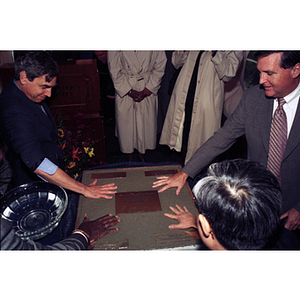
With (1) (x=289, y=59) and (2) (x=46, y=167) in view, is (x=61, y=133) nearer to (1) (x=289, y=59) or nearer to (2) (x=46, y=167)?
(2) (x=46, y=167)

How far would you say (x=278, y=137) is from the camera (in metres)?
1.56

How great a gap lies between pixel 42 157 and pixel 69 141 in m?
0.97

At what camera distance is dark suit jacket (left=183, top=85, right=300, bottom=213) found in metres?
1.54

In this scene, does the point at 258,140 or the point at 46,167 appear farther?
the point at 258,140

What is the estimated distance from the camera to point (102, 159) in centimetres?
305

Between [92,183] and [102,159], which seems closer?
[92,183]

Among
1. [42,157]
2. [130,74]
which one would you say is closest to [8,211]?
[42,157]

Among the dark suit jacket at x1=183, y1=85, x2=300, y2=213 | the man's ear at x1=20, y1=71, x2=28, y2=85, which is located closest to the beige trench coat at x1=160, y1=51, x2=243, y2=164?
the dark suit jacket at x1=183, y1=85, x2=300, y2=213

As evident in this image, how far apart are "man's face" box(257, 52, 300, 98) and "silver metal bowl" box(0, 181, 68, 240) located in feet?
4.81

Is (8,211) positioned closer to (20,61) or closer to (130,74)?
(20,61)

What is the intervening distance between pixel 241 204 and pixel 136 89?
2410 mm

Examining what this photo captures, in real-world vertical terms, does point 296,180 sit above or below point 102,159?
above

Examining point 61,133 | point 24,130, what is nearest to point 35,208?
point 24,130

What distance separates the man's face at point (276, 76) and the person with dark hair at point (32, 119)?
125 cm
